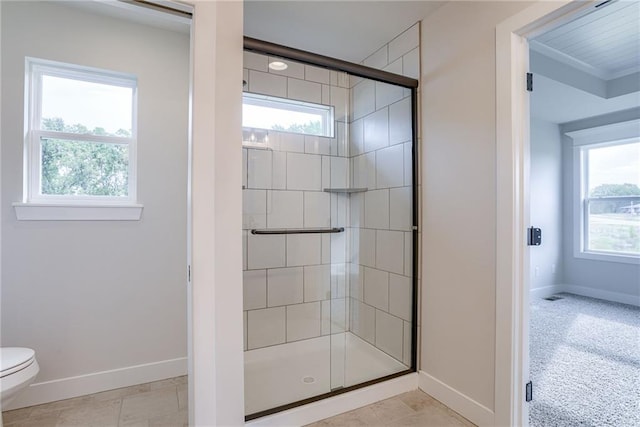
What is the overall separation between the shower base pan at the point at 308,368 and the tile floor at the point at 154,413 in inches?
7.6

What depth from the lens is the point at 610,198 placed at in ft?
13.4

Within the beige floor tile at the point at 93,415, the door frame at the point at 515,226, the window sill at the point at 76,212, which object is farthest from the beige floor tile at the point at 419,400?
the window sill at the point at 76,212

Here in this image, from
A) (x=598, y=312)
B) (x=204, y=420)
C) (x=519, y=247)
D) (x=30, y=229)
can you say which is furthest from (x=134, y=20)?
(x=598, y=312)

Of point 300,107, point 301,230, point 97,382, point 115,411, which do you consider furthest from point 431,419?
point 300,107

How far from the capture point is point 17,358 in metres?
1.53

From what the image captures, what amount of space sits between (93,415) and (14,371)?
517mm

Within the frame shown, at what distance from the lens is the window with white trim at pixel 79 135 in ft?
6.42

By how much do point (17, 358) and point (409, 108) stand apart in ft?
8.53

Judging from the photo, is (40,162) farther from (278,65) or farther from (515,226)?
(515,226)

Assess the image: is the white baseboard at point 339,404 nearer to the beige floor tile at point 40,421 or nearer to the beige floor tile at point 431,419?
the beige floor tile at point 431,419

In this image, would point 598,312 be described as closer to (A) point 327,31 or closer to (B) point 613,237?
(B) point 613,237

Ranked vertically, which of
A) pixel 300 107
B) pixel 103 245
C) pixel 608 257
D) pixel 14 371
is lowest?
pixel 14 371

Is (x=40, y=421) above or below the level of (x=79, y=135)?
below

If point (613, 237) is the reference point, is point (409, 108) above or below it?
above
